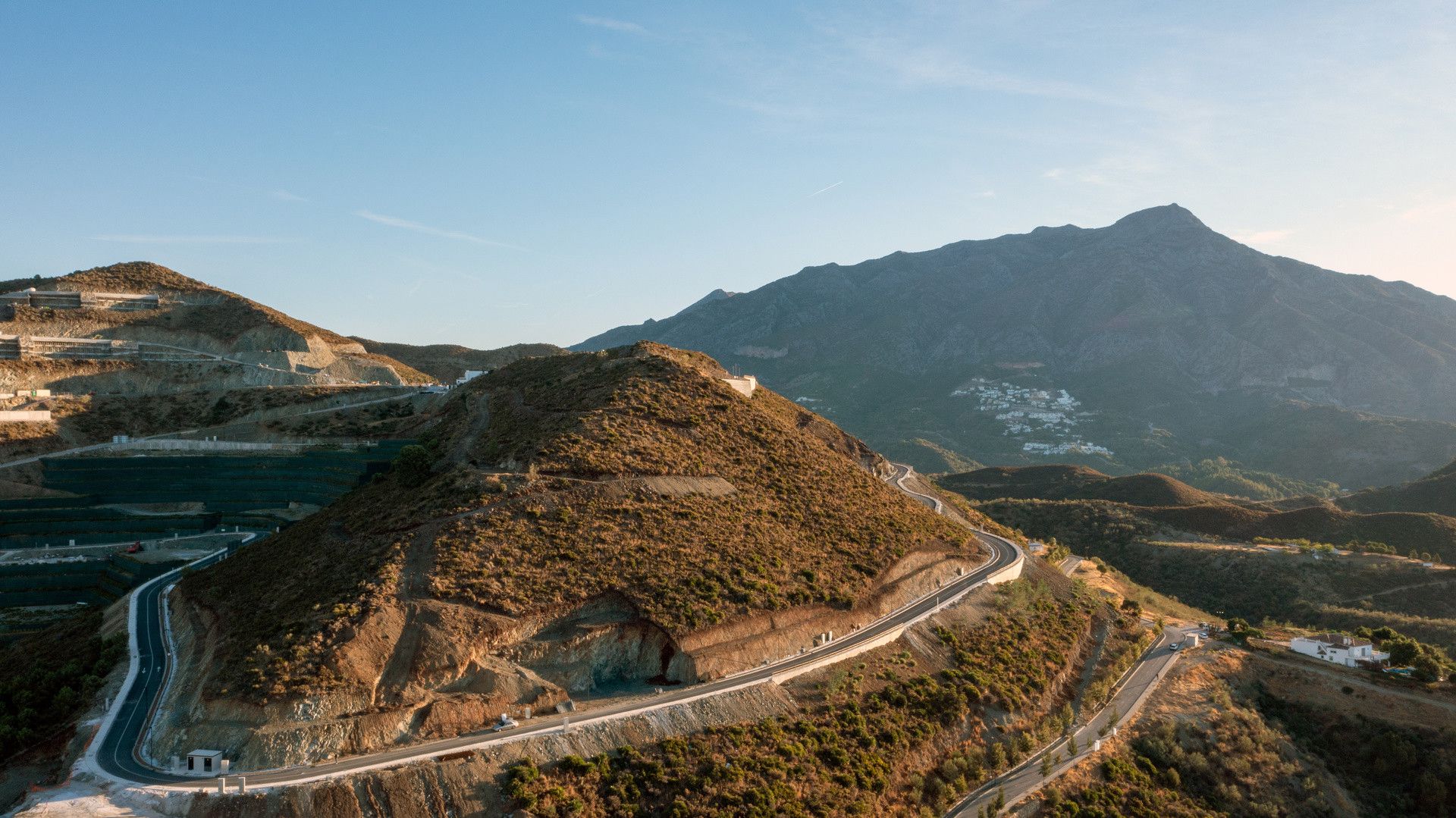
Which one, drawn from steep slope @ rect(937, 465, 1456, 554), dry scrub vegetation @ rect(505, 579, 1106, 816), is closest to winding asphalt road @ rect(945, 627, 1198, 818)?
dry scrub vegetation @ rect(505, 579, 1106, 816)

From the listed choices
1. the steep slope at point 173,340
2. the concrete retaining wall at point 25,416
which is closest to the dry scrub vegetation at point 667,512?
the steep slope at point 173,340

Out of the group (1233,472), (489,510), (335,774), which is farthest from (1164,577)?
(1233,472)

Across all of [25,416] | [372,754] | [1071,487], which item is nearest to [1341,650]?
[372,754]

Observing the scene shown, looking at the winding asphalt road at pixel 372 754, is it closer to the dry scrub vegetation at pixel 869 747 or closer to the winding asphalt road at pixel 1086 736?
the dry scrub vegetation at pixel 869 747

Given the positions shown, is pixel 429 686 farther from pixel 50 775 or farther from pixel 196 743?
pixel 50 775

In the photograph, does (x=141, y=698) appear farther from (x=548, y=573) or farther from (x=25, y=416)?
(x=25, y=416)
